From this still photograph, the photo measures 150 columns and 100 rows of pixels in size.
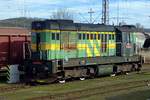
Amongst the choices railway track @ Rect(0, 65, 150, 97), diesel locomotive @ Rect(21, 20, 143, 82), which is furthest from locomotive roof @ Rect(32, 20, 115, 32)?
railway track @ Rect(0, 65, 150, 97)

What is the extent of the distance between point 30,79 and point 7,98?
6.59m

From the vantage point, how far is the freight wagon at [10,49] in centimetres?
2434

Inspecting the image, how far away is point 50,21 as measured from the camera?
22781 millimetres

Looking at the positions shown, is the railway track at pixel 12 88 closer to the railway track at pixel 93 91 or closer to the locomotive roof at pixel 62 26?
the railway track at pixel 93 91

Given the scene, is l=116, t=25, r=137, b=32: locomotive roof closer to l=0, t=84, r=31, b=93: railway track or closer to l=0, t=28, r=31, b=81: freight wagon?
l=0, t=28, r=31, b=81: freight wagon

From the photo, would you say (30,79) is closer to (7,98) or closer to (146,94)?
(7,98)

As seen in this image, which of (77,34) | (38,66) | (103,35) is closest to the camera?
(38,66)

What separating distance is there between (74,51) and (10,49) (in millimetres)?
4172

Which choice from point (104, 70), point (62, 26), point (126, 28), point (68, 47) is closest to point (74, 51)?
point (68, 47)

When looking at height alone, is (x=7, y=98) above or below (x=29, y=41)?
below

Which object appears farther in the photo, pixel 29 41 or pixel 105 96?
pixel 29 41

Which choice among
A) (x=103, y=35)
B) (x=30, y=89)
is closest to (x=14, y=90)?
(x=30, y=89)

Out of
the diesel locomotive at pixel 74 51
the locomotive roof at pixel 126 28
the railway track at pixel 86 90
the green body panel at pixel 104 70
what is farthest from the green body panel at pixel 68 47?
the railway track at pixel 86 90

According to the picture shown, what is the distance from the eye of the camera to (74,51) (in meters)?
24.6
